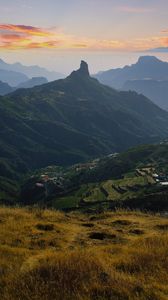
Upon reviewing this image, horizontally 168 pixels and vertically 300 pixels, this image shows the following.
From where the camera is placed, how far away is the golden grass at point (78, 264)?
11.0m

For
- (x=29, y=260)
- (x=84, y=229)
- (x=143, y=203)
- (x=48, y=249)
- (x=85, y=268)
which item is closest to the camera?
(x=85, y=268)

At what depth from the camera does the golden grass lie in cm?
1102

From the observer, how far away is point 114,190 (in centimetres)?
19962

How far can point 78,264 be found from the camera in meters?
12.6

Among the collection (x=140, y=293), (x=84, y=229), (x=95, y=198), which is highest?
(x=95, y=198)

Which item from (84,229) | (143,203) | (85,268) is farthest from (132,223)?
(143,203)

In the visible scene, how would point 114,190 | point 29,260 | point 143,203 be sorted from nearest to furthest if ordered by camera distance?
point 29,260 → point 143,203 → point 114,190

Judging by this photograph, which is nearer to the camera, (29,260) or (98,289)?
(98,289)

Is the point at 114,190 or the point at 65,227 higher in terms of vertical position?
the point at 114,190

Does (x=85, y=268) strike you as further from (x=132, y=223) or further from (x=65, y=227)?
(x=132, y=223)

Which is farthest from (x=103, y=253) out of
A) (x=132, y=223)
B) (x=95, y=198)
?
(x=95, y=198)

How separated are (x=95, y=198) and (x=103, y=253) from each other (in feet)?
558

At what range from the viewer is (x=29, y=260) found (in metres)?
14.9

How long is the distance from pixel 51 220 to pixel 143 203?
123m
